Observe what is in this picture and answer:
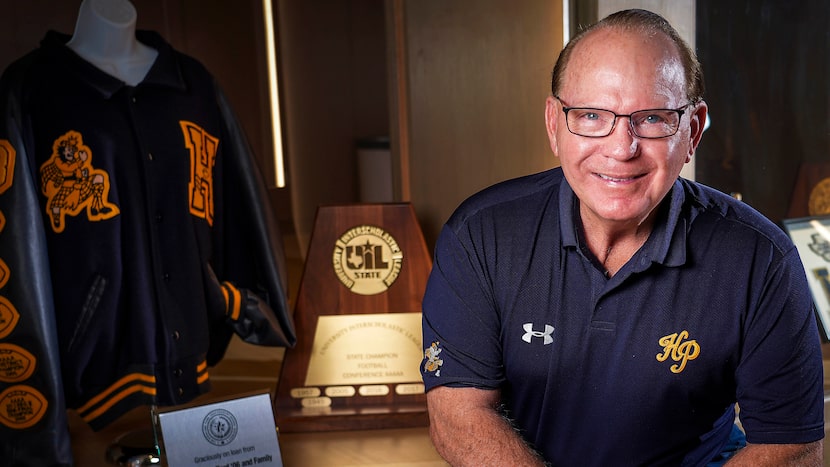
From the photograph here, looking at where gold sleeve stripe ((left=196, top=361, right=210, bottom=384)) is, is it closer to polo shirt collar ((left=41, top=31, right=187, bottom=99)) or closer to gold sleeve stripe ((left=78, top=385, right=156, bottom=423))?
gold sleeve stripe ((left=78, top=385, right=156, bottom=423))

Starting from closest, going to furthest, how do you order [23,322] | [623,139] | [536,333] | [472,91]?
[623,139] < [536,333] < [23,322] < [472,91]

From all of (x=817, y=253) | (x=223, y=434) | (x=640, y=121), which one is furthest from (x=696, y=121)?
(x=817, y=253)

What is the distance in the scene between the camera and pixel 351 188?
4074 mm

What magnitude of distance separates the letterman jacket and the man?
2.85ft

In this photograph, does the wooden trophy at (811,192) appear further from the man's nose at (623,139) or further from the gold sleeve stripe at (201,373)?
the gold sleeve stripe at (201,373)

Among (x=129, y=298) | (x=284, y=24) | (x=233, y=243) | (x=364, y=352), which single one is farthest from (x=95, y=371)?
(x=284, y=24)

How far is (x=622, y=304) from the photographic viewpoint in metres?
1.39

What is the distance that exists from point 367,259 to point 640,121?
1279 millimetres

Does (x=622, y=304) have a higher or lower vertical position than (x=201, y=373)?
higher

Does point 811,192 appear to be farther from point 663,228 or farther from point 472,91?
point 663,228

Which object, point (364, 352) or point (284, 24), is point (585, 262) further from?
point (284, 24)

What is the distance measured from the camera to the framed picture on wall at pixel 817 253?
270cm

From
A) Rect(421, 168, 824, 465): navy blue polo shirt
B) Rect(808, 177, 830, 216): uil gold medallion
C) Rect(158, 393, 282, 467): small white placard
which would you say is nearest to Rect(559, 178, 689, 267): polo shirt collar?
Rect(421, 168, 824, 465): navy blue polo shirt

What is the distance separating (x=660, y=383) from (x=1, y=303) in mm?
1439
